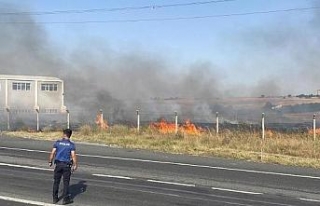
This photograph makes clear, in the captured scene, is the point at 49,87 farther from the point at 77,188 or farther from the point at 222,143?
the point at 77,188

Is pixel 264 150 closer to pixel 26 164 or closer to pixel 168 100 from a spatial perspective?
pixel 26 164

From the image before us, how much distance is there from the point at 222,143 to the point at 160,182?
32.0ft

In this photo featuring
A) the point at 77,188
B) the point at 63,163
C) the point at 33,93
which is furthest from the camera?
the point at 33,93

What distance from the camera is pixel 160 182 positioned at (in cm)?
1080

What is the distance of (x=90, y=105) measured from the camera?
55.6 metres

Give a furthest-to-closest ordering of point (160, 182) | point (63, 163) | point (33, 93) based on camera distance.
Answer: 1. point (33, 93)
2. point (160, 182)
3. point (63, 163)

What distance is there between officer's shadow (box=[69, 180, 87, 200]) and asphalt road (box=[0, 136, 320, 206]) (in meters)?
0.02

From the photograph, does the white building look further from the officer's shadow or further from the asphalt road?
the officer's shadow

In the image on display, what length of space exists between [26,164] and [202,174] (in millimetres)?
4644

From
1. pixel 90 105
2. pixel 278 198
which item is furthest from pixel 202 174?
pixel 90 105

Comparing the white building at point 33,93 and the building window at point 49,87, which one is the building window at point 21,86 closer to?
the white building at point 33,93

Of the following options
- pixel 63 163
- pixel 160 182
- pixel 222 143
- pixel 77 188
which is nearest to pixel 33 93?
pixel 222 143

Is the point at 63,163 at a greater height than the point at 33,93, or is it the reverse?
the point at 33,93

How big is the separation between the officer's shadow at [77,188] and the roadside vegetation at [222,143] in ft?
23.3
